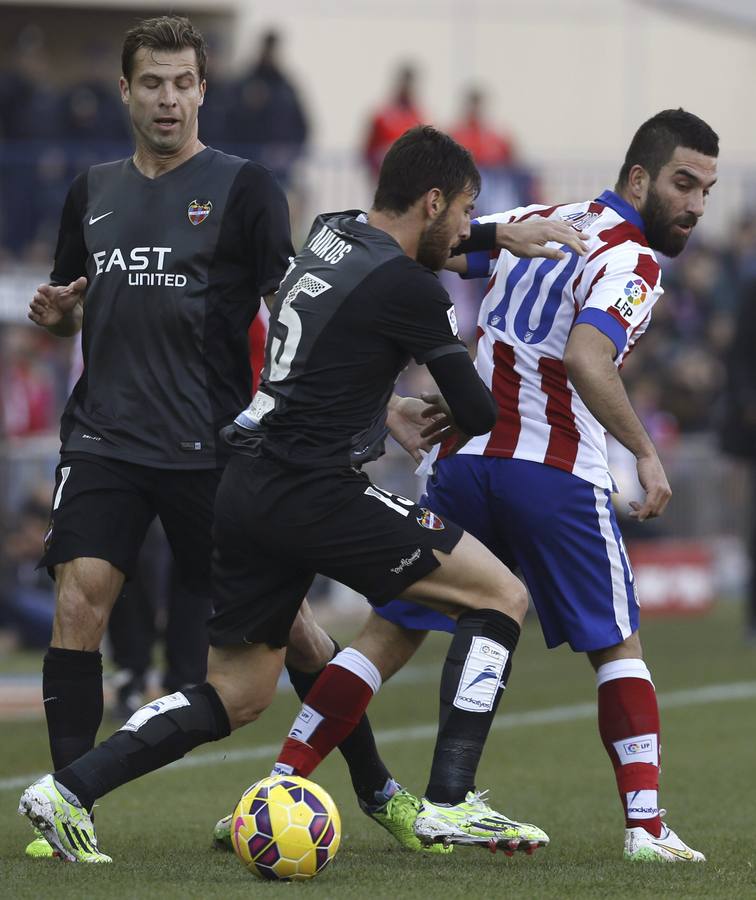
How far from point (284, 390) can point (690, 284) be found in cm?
1406

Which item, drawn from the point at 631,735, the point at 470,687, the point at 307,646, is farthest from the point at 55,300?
the point at 631,735

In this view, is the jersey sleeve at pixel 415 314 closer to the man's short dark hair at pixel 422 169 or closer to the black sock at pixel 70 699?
the man's short dark hair at pixel 422 169

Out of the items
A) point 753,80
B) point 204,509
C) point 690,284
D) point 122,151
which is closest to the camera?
point 204,509

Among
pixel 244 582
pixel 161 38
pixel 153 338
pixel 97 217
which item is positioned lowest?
pixel 244 582

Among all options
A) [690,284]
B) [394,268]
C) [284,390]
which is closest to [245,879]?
[284,390]

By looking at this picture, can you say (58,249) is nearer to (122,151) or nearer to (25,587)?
(25,587)

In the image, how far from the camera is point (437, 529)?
18.4 ft

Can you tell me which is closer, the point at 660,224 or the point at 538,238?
the point at 538,238

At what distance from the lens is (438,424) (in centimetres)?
585

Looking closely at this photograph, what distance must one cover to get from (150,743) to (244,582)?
56cm

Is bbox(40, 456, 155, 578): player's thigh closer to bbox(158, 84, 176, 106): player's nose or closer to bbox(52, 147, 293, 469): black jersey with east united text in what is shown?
bbox(52, 147, 293, 469): black jersey with east united text

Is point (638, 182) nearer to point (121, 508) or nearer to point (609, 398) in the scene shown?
point (609, 398)

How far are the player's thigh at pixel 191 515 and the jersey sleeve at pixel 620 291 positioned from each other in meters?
1.32

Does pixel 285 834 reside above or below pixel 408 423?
below
